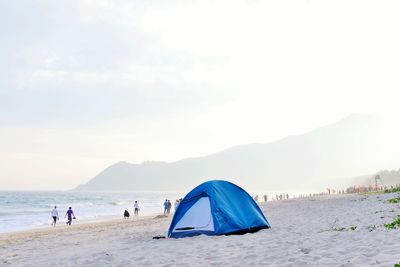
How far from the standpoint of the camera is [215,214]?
13.1 m

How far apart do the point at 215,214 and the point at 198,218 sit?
2.33 ft

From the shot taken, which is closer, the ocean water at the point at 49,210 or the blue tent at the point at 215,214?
the blue tent at the point at 215,214

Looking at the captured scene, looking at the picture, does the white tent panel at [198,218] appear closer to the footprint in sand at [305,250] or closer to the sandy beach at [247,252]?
the sandy beach at [247,252]

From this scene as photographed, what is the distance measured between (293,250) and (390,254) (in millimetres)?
2210

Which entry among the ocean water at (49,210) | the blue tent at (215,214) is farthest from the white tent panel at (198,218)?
the ocean water at (49,210)

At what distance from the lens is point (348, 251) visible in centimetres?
808

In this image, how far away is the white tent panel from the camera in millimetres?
13249

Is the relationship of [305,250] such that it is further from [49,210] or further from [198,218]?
[49,210]

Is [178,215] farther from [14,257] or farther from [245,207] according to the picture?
[14,257]

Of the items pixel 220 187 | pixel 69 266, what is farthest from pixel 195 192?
pixel 69 266

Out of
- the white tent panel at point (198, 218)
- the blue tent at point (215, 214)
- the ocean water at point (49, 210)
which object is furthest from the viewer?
the ocean water at point (49, 210)

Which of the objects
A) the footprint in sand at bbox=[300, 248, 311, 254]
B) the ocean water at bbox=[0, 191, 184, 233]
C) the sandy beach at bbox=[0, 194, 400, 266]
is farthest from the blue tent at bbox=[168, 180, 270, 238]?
the ocean water at bbox=[0, 191, 184, 233]

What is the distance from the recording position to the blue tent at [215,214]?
13.0m

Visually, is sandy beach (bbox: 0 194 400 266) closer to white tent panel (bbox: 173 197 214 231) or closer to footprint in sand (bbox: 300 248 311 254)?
footprint in sand (bbox: 300 248 311 254)
